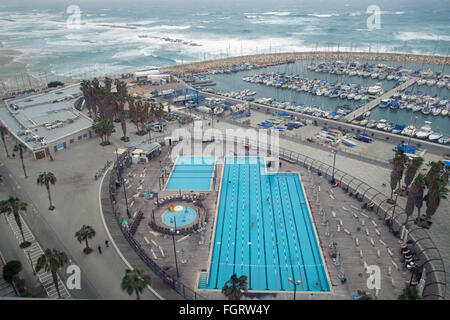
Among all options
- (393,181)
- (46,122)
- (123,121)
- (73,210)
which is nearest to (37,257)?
(73,210)


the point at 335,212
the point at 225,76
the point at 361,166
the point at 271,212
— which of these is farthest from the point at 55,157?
the point at 225,76

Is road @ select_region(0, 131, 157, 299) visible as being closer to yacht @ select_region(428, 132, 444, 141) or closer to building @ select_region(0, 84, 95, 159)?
building @ select_region(0, 84, 95, 159)

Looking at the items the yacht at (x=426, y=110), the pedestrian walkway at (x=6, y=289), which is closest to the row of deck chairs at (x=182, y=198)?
the pedestrian walkway at (x=6, y=289)

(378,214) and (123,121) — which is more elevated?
(123,121)

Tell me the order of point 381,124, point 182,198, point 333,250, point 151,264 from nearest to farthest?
1. point 151,264
2. point 333,250
3. point 182,198
4. point 381,124

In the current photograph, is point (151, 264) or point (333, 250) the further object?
point (333, 250)

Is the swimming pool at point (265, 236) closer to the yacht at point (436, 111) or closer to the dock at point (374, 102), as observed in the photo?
the dock at point (374, 102)

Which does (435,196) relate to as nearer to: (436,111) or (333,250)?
(333,250)
